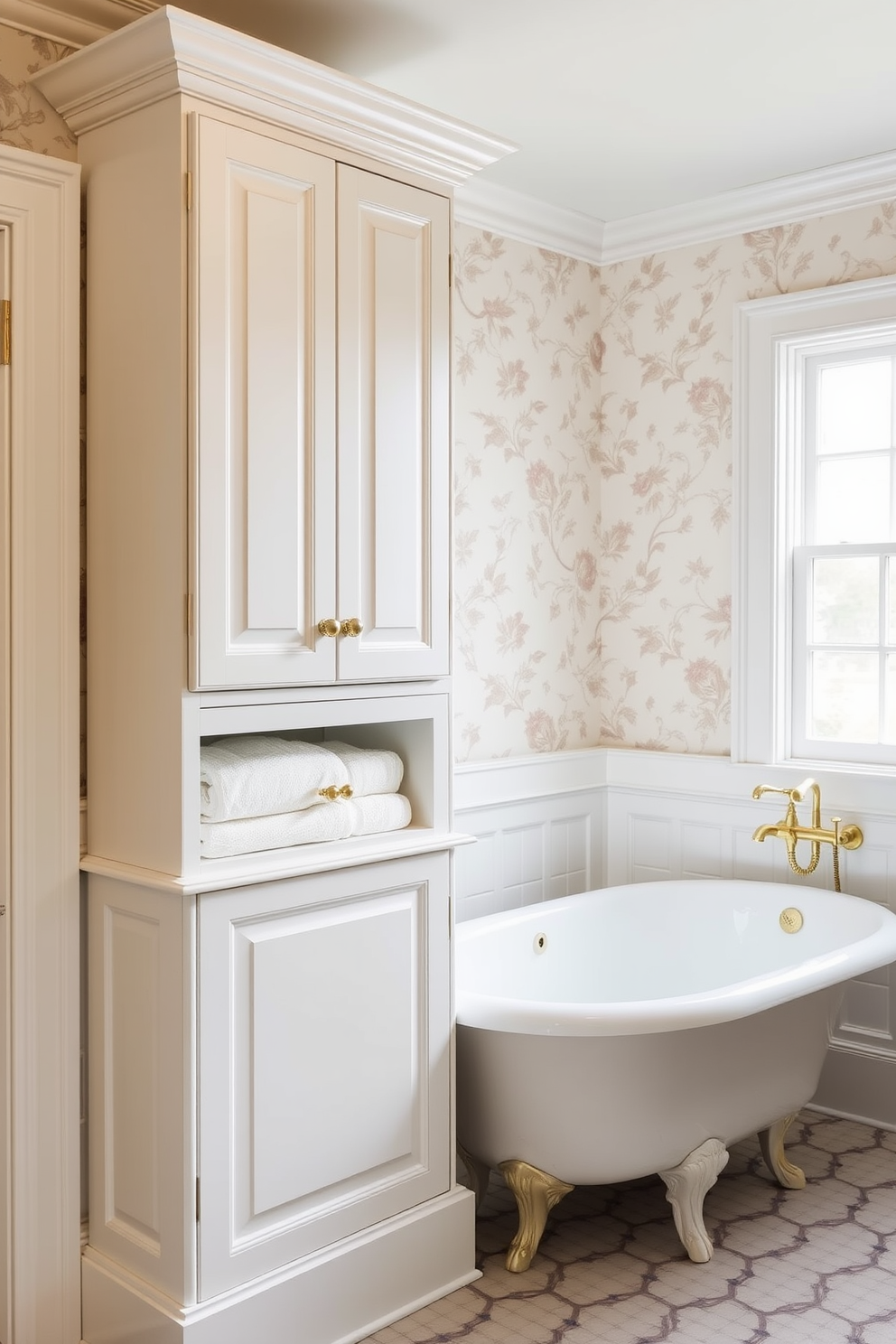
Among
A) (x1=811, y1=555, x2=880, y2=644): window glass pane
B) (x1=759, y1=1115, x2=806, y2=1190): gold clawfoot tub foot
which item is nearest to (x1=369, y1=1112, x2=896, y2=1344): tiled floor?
(x1=759, y1=1115, x2=806, y2=1190): gold clawfoot tub foot

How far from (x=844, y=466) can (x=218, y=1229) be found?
2614mm

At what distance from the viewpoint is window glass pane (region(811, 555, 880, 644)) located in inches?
137

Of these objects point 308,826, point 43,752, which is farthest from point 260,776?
point 43,752

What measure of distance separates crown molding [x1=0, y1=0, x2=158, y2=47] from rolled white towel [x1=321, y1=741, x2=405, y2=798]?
1.45m

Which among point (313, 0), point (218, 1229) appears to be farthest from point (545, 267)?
point (218, 1229)

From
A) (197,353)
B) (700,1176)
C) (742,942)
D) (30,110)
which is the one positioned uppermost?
(30,110)

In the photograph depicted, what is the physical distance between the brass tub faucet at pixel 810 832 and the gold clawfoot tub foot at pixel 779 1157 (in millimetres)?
726

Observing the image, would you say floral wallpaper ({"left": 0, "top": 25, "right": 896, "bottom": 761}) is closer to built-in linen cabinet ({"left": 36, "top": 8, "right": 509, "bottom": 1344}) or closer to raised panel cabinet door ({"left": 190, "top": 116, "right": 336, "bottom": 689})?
built-in linen cabinet ({"left": 36, "top": 8, "right": 509, "bottom": 1344})

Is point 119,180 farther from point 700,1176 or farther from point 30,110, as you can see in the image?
point 700,1176

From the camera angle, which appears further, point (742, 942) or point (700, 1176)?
point (742, 942)

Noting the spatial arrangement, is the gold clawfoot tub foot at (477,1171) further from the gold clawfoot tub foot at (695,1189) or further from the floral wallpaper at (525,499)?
the floral wallpaper at (525,499)

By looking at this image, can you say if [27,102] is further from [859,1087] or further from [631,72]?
[859,1087]

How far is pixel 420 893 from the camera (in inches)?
98.8

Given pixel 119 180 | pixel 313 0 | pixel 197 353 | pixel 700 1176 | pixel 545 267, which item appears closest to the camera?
pixel 197 353
